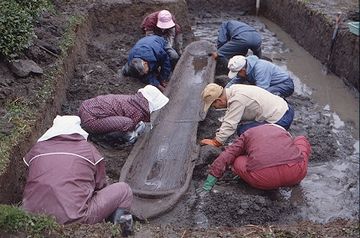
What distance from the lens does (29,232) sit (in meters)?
3.77

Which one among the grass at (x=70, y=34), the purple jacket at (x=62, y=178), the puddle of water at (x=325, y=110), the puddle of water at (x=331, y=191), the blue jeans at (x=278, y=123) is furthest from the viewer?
the grass at (x=70, y=34)

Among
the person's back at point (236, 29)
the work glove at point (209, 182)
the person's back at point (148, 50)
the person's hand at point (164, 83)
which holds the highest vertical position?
the person's back at point (148, 50)

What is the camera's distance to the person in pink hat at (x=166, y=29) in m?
8.39

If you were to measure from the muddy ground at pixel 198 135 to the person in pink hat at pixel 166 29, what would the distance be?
0.83 metres

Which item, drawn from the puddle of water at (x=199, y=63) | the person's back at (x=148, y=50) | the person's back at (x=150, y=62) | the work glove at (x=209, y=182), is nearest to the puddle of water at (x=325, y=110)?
the work glove at (x=209, y=182)

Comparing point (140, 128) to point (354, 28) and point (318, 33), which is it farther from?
point (318, 33)

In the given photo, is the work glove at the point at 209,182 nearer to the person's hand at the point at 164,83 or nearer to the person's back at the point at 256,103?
the person's back at the point at 256,103

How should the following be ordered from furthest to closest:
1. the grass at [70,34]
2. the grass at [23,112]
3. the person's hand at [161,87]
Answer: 1. the person's hand at [161,87]
2. the grass at [70,34]
3. the grass at [23,112]

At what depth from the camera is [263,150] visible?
16.6ft

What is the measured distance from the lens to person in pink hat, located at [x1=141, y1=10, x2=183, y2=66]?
8.39 m

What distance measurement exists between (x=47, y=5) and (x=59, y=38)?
4.68 ft

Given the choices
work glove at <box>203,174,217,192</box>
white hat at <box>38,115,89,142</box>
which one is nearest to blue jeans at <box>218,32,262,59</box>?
work glove at <box>203,174,217,192</box>

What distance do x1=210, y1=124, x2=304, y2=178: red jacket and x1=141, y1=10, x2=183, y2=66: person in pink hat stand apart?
3.36 m

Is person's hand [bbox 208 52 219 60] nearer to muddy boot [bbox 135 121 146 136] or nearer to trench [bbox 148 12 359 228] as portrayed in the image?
trench [bbox 148 12 359 228]
